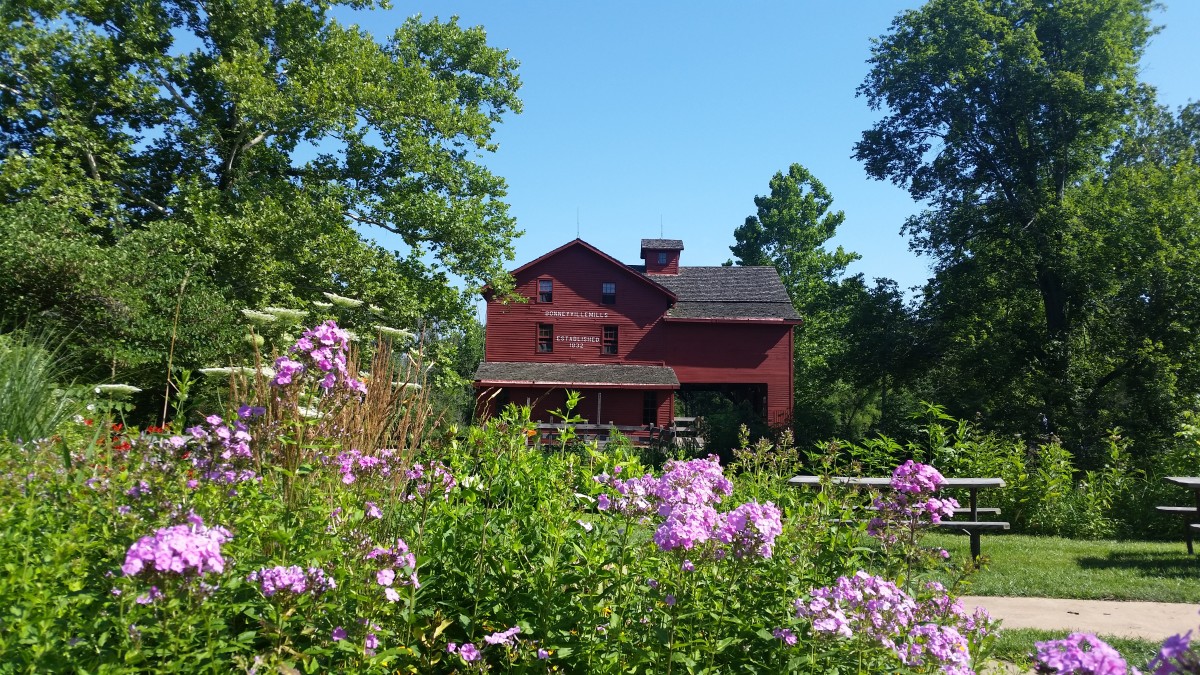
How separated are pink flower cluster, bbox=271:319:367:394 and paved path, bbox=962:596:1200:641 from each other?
4.02 meters

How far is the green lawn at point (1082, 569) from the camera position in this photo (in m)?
6.11

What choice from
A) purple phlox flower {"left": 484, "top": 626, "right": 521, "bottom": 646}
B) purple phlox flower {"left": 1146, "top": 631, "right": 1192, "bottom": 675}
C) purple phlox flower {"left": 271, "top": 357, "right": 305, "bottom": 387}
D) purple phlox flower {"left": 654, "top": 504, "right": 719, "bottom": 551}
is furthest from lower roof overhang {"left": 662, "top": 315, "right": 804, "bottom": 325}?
purple phlox flower {"left": 1146, "top": 631, "right": 1192, "bottom": 675}

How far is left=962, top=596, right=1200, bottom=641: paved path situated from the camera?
4973 millimetres

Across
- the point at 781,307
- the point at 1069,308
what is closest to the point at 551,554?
the point at 1069,308

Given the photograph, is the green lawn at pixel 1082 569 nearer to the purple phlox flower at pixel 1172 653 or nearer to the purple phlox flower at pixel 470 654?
the purple phlox flower at pixel 470 654

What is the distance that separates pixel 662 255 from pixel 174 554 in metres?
30.5

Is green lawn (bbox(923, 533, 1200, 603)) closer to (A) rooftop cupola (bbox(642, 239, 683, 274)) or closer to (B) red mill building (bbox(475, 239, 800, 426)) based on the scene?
(B) red mill building (bbox(475, 239, 800, 426))

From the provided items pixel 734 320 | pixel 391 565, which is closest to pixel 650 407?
pixel 734 320

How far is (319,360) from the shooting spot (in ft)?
10.6

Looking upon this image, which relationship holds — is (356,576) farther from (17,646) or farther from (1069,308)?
(1069,308)

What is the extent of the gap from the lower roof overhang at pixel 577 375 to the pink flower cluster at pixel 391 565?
73.6 feet

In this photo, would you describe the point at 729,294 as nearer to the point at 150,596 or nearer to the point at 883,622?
the point at 883,622

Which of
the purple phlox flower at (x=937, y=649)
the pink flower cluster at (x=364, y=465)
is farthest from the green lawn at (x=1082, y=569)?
the pink flower cluster at (x=364, y=465)

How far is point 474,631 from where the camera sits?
116 inches
